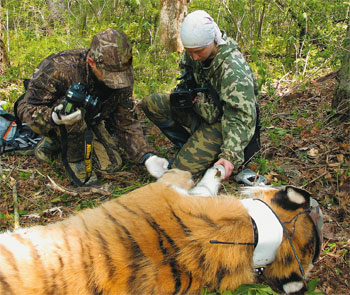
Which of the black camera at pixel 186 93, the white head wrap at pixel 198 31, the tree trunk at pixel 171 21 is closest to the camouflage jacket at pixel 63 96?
the black camera at pixel 186 93

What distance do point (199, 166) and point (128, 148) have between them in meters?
0.94

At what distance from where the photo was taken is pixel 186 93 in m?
3.74

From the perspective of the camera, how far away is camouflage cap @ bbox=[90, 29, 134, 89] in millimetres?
3197

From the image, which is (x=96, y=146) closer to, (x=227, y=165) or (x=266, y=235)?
(x=227, y=165)

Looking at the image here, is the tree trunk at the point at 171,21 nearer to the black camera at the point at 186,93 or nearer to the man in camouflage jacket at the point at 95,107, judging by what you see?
the black camera at the point at 186,93

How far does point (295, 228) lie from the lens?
6.84 ft

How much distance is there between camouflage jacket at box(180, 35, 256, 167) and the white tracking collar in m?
1.15

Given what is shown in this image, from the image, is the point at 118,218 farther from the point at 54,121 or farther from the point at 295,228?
the point at 54,121

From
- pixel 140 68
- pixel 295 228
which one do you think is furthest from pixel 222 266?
pixel 140 68

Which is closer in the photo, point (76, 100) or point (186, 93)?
point (76, 100)

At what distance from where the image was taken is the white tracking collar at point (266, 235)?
192 cm

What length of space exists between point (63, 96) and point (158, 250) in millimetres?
2429

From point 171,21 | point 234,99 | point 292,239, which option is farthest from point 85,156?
point 171,21

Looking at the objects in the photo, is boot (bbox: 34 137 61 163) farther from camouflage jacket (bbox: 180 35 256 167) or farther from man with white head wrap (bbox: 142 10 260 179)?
camouflage jacket (bbox: 180 35 256 167)
